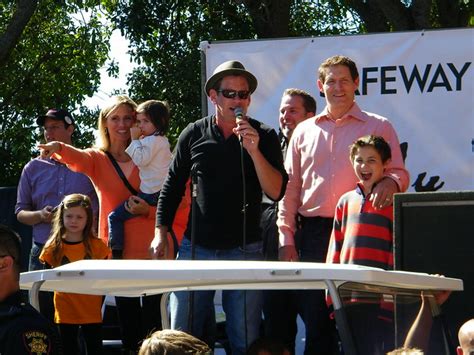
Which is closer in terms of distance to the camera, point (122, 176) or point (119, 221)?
point (119, 221)

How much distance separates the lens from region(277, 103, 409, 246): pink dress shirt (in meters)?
6.54

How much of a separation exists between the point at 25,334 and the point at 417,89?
5147 millimetres

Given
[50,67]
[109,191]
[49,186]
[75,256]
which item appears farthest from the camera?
[50,67]

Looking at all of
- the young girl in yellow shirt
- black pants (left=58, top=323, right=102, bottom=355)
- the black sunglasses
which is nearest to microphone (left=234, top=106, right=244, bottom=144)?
the black sunglasses

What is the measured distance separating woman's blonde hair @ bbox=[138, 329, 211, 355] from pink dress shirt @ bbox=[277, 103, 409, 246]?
9.41ft

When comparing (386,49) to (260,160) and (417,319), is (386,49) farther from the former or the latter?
(417,319)

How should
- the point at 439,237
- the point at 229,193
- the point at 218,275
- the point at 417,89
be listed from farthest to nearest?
the point at 417,89 < the point at 229,193 < the point at 439,237 < the point at 218,275

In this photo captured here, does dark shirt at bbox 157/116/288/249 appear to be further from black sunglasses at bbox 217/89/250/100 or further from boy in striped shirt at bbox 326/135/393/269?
boy in striped shirt at bbox 326/135/393/269

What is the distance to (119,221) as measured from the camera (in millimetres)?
7453

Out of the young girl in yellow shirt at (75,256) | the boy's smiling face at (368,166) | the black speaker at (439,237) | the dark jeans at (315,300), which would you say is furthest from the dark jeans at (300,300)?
the young girl in yellow shirt at (75,256)

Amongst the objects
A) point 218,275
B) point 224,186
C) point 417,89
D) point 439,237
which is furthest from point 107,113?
point 218,275

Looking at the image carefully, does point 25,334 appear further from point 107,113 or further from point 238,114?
point 107,113

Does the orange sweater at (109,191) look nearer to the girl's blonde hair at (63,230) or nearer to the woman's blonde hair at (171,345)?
the girl's blonde hair at (63,230)

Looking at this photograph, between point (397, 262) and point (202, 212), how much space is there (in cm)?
125
